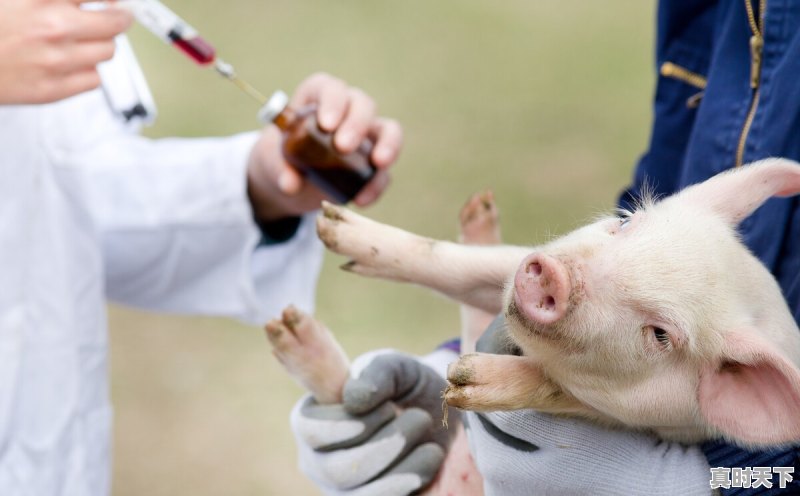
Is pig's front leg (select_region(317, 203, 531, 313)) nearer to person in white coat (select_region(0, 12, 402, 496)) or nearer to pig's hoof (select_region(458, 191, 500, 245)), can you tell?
pig's hoof (select_region(458, 191, 500, 245))

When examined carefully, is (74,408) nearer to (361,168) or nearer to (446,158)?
(361,168)

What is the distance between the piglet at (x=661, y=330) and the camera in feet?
2.61

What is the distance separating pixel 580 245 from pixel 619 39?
372cm

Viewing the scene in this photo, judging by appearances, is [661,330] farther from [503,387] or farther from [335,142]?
[335,142]

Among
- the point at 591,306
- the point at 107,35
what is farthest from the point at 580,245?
the point at 107,35

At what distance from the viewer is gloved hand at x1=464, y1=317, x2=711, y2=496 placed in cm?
81

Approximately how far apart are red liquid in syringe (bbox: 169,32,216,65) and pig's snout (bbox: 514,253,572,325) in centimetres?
72

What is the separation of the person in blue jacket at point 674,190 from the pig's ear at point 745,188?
0.07 metres

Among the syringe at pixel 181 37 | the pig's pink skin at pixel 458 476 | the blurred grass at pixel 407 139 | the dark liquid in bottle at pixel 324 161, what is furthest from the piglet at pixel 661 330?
the blurred grass at pixel 407 139

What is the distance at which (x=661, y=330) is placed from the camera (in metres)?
0.82

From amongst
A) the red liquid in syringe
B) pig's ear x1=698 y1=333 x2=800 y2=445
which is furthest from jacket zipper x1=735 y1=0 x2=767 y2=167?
the red liquid in syringe

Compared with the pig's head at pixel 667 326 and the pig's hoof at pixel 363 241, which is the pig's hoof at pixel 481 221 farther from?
the pig's head at pixel 667 326

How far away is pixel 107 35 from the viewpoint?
119cm

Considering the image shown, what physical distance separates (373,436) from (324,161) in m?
0.46
